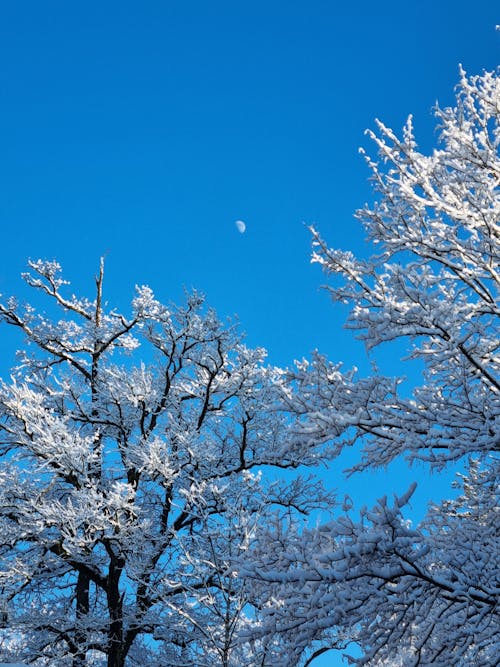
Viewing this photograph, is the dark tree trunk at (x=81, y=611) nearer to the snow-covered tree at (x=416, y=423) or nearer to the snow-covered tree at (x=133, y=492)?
the snow-covered tree at (x=133, y=492)

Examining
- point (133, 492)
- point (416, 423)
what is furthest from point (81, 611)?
point (416, 423)

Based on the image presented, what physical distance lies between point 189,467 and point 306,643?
7.92 meters

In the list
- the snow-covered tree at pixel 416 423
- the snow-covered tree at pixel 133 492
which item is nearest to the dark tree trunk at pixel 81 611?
the snow-covered tree at pixel 133 492

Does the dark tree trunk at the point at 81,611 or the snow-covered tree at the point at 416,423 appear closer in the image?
the snow-covered tree at the point at 416,423

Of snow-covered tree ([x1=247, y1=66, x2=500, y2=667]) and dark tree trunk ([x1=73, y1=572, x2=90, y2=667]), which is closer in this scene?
snow-covered tree ([x1=247, y1=66, x2=500, y2=667])

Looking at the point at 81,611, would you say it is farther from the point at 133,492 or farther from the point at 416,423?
the point at 416,423

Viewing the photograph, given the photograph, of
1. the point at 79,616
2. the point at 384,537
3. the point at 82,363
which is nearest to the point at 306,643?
the point at 384,537

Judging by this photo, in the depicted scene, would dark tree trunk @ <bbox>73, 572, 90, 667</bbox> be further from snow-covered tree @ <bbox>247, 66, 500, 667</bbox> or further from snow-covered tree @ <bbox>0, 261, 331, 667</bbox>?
snow-covered tree @ <bbox>247, 66, 500, 667</bbox>

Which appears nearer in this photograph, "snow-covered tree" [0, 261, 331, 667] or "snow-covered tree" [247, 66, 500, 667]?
"snow-covered tree" [247, 66, 500, 667]

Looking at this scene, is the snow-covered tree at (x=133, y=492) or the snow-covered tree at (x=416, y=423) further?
the snow-covered tree at (x=133, y=492)

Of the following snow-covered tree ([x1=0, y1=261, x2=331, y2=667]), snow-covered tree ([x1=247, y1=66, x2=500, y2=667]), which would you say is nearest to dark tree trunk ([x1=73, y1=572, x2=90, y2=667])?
snow-covered tree ([x1=0, y1=261, x2=331, y2=667])

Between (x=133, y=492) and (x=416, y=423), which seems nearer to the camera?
(x=416, y=423)

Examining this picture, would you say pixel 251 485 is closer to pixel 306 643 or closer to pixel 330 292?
pixel 330 292

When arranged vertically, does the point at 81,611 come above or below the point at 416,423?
above
